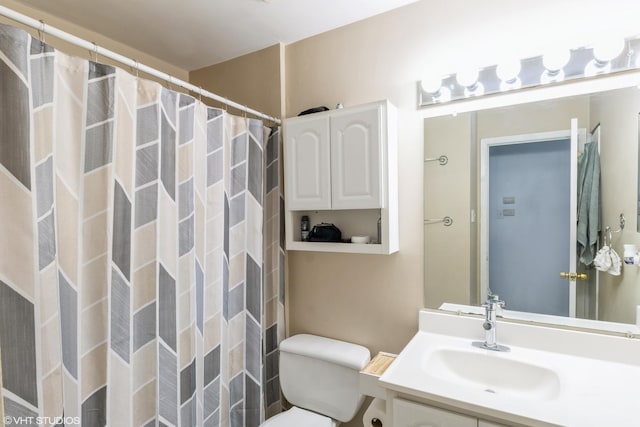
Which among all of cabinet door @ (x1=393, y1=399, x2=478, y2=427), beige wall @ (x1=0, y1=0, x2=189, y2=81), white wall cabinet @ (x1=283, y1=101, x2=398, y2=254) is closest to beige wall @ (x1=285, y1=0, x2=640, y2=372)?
white wall cabinet @ (x1=283, y1=101, x2=398, y2=254)

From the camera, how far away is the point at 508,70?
1367 millimetres

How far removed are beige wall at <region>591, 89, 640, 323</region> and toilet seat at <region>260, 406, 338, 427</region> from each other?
1.27m

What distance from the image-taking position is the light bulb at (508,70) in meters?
1.35

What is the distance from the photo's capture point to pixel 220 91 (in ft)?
7.13

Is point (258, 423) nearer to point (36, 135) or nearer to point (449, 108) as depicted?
point (36, 135)

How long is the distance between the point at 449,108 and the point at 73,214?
1.55 metres

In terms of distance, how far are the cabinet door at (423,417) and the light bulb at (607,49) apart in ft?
4.54

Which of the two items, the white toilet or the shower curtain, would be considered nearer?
the shower curtain

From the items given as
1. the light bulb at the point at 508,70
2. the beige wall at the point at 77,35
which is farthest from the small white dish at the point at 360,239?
the beige wall at the point at 77,35

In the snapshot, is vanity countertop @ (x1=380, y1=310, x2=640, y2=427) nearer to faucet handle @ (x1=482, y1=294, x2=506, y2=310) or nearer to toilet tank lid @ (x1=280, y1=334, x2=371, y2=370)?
faucet handle @ (x1=482, y1=294, x2=506, y2=310)

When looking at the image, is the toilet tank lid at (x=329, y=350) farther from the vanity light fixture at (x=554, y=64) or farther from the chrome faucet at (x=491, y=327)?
the vanity light fixture at (x=554, y=64)

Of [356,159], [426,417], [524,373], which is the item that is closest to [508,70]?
[356,159]

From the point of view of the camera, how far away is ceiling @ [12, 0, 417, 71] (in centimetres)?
154
